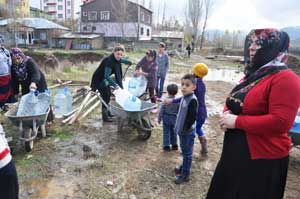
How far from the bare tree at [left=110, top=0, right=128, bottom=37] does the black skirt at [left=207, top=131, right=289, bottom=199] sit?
34.6 m

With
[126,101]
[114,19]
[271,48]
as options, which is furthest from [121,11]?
[271,48]

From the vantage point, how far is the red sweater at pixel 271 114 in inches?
54.8

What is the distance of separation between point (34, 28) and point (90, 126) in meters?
32.8

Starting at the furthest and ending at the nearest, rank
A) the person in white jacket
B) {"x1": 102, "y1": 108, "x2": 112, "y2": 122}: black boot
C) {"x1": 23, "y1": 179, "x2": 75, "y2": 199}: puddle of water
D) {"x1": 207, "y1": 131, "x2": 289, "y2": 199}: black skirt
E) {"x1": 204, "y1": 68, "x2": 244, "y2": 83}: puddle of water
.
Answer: {"x1": 204, "y1": 68, "x2": 244, "y2": 83}: puddle of water < {"x1": 102, "y1": 108, "x2": 112, "y2": 122}: black boot < {"x1": 23, "y1": 179, "x2": 75, "y2": 199}: puddle of water < {"x1": 207, "y1": 131, "x2": 289, "y2": 199}: black skirt < the person in white jacket

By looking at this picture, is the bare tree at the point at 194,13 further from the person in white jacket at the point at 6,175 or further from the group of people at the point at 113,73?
the person in white jacket at the point at 6,175

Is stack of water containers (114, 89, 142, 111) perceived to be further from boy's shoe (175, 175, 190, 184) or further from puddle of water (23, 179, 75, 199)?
puddle of water (23, 179, 75, 199)

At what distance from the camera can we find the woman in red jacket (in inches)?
55.6

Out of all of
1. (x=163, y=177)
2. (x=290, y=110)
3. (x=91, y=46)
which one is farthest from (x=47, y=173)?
(x=91, y=46)

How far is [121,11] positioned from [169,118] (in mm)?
34013

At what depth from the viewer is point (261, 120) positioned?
146 cm

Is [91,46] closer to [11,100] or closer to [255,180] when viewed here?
[11,100]

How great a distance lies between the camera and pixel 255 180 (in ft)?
5.29

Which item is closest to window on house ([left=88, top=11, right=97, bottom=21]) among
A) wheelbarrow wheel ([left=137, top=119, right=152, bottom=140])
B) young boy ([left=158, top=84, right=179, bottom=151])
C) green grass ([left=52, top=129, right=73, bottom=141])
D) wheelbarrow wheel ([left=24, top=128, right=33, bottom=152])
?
green grass ([left=52, top=129, right=73, bottom=141])

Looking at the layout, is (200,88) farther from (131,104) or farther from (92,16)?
(92,16)
